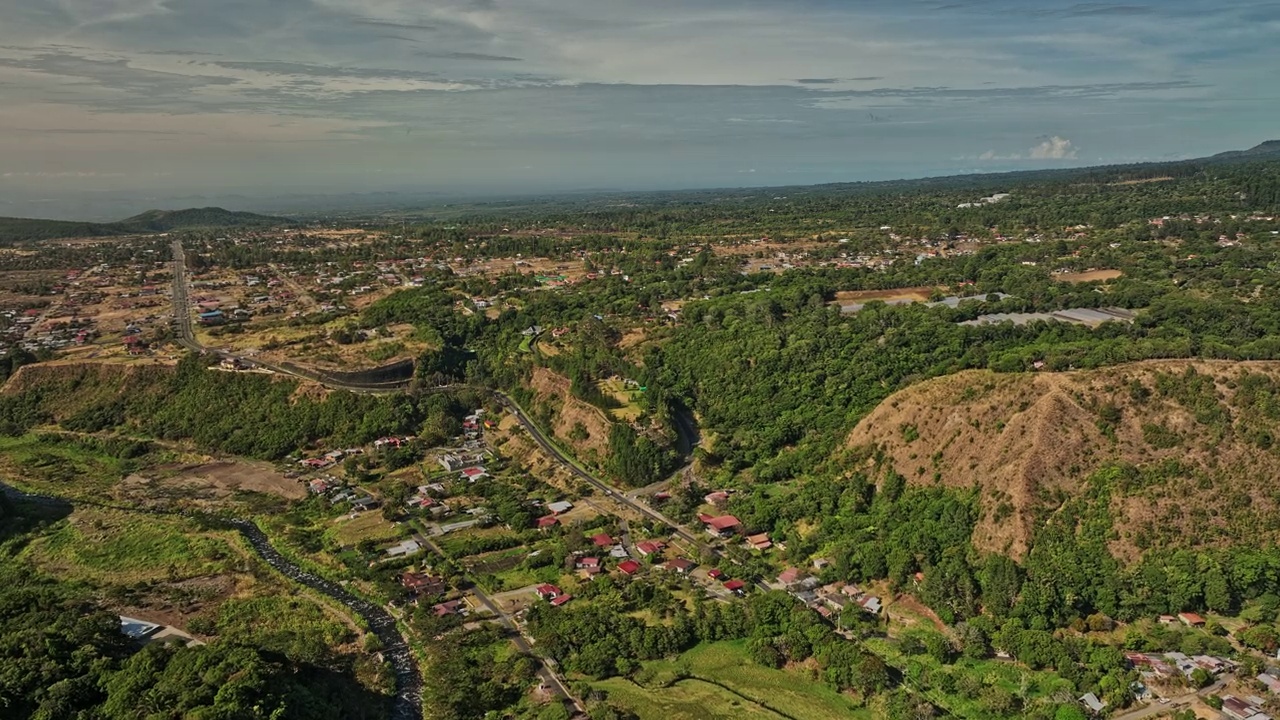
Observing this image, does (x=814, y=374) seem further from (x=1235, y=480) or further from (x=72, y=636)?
(x=72, y=636)

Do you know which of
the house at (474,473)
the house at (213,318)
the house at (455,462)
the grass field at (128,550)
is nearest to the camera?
the grass field at (128,550)

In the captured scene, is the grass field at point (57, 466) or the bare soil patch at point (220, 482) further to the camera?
the grass field at point (57, 466)

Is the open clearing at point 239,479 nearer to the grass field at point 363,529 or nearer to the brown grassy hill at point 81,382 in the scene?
the grass field at point 363,529

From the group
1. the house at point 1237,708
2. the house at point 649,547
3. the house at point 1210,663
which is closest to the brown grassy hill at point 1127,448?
the house at point 1210,663

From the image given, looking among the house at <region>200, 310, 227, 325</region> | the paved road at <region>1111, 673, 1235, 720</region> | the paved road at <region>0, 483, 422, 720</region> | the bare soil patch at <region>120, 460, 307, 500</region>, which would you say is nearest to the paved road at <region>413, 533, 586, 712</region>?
the paved road at <region>0, 483, 422, 720</region>

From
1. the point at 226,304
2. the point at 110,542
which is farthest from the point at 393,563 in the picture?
the point at 226,304

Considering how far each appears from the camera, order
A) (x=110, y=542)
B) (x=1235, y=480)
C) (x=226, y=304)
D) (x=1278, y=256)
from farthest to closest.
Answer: (x=226, y=304)
(x=1278, y=256)
(x=110, y=542)
(x=1235, y=480)
